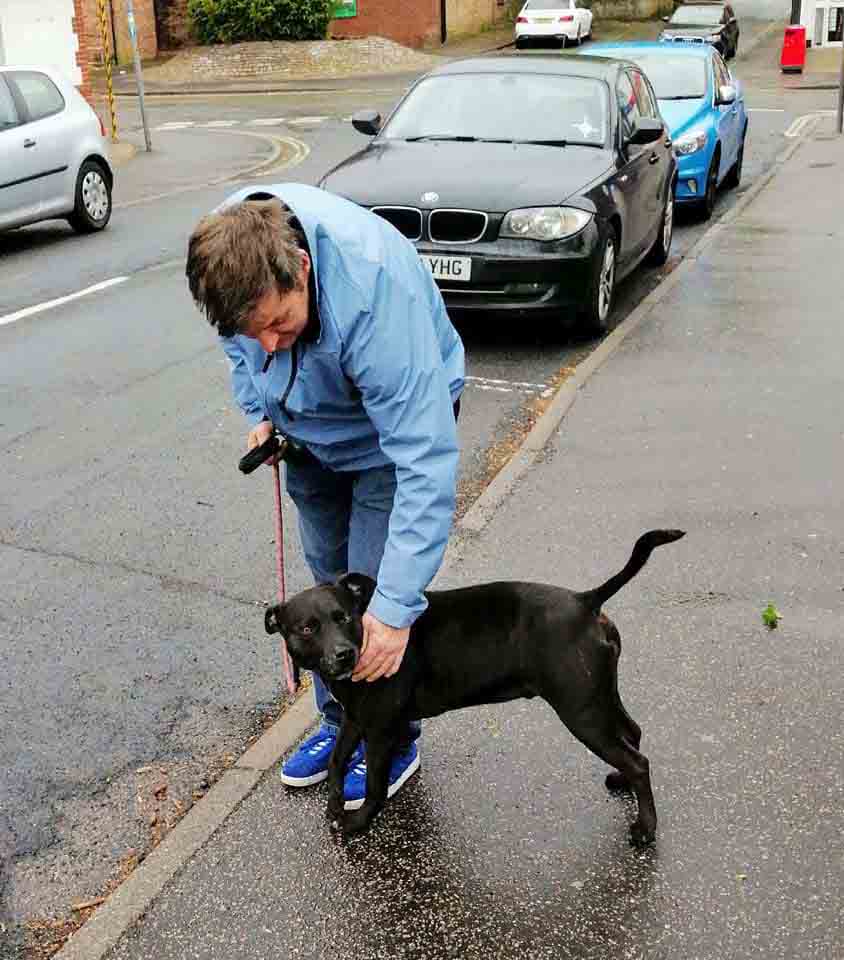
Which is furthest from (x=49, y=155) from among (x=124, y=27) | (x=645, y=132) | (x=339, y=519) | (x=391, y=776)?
(x=124, y=27)

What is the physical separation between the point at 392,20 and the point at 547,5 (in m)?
5.25

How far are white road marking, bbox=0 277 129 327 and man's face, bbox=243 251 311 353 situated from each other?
7.31 metres

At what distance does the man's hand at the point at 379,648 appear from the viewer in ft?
10.1

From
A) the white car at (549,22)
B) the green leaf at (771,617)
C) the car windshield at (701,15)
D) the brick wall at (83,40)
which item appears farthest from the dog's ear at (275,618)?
the white car at (549,22)

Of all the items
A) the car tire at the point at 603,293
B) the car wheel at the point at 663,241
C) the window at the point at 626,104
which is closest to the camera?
the car tire at the point at 603,293

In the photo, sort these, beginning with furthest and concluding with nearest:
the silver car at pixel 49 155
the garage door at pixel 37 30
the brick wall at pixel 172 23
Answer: the brick wall at pixel 172 23 → the garage door at pixel 37 30 → the silver car at pixel 49 155

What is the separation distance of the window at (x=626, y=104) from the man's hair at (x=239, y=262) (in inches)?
290

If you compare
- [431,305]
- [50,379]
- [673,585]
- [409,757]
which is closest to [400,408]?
[431,305]

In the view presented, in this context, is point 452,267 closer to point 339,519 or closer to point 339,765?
point 339,519

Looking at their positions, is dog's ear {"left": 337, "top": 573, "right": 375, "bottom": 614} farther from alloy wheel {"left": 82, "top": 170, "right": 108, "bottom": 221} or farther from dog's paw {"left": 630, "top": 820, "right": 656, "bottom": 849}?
alloy wheel {"left": 82, "top": 170, "right": 108, "bottom": 221}

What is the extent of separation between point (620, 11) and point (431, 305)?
47184mm

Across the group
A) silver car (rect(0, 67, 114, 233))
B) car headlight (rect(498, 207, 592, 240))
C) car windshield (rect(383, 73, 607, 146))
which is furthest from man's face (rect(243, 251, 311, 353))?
silver car (rect(0, 67, 114, 233))

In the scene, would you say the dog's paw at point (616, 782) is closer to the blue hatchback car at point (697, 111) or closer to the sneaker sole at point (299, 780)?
the sneaker sole at point (299, 780)

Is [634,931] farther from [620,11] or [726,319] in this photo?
[620,11]
